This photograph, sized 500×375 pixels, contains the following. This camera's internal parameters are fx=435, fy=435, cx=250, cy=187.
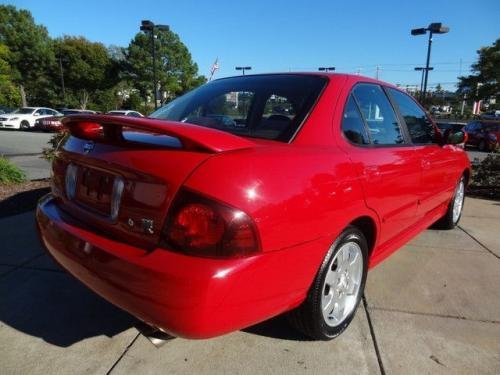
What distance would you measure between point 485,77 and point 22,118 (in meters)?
37.5

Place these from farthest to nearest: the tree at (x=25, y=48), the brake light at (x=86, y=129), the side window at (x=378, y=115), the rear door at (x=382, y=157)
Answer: the tree at (x=25, y=48), the side window at (x=378, y=115), the rear door at (x=382, y=157), the brake light at (x=86, y=129)

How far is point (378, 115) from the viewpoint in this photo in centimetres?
316

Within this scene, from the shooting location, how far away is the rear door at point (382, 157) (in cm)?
265

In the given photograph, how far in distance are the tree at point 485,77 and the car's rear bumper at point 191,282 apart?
1682 inches

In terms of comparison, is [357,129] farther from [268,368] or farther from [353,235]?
[268,368]

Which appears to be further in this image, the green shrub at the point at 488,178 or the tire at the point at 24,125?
the tire at the point at 24,125

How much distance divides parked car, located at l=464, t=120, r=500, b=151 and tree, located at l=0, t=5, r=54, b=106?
129 feet

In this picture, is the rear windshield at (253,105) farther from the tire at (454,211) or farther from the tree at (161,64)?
the tree at (161,64)

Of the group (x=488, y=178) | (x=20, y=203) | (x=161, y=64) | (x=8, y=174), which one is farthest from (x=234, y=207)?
(x=161, y=64)

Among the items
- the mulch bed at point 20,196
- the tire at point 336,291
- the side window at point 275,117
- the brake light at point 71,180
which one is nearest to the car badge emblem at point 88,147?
the brake light at point 71,180

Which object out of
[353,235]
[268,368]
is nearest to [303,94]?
[353,235]

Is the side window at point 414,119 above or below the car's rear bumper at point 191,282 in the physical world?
above

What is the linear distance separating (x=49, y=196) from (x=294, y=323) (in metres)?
1.69

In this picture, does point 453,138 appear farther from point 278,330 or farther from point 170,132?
point 170,132
